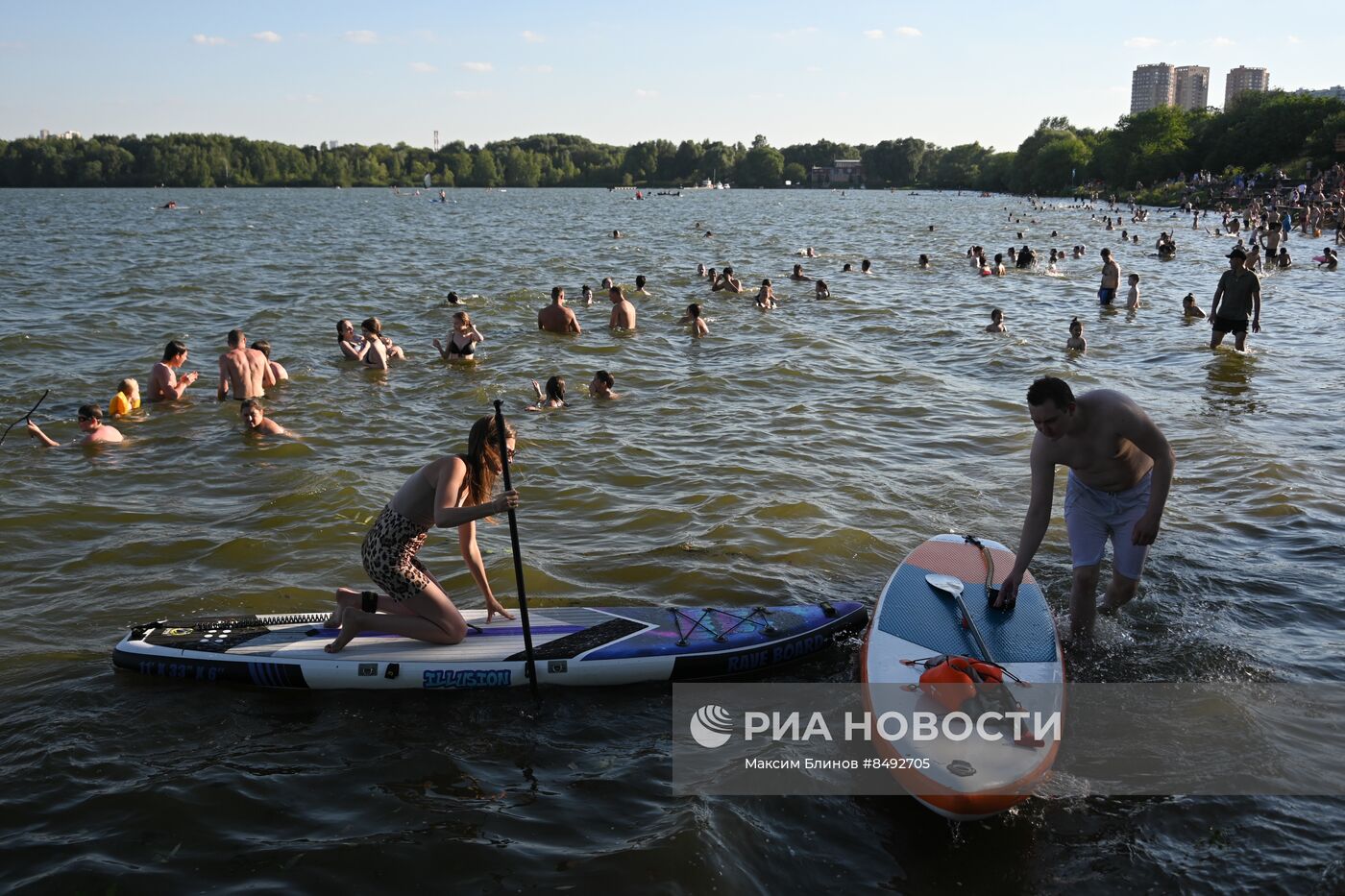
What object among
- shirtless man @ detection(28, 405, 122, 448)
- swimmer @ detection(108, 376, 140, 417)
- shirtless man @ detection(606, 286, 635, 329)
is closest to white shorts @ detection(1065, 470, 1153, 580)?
shirtless man @ detection(28, 405, 122, 448)

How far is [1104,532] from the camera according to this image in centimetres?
627

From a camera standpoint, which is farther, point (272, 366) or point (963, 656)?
point (272, 366)

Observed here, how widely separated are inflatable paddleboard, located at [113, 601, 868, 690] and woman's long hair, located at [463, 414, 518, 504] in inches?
44.3

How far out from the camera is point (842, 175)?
198 m

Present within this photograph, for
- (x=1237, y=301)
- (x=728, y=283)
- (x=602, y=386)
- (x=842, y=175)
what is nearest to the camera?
(x=602, y=386)

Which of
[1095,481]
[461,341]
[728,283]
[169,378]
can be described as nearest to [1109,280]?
[728,283]

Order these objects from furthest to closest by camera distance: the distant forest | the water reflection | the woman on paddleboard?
the distant forest
the water reflection
the woman on paddleboard

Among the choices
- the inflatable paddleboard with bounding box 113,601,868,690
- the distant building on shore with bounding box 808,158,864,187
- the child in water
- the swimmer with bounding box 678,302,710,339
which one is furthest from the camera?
the distant building on shore with bounding box 808,158,864,187

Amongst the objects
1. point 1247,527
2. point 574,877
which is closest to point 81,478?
point 574,877

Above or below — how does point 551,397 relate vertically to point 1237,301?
below

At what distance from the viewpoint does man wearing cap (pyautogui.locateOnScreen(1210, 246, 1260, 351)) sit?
15789 mm

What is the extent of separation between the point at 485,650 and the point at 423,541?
0.85 metres

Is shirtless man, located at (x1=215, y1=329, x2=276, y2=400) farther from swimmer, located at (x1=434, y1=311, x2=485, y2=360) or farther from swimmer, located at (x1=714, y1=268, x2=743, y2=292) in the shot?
swimmer, located at (x1=714, y1=268, x2=743, y2=292)

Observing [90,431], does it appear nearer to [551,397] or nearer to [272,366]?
[272,366]
